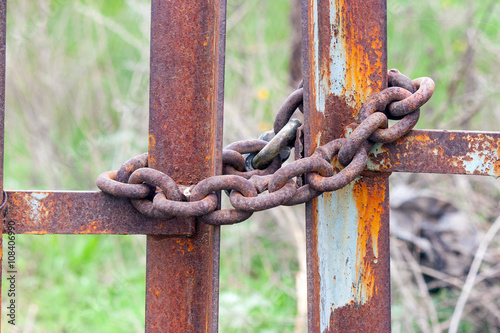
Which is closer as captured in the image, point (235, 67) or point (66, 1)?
point (235, 67)

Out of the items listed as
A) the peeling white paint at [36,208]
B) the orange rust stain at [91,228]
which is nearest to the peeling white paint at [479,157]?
the orange rust stain at [91,228]

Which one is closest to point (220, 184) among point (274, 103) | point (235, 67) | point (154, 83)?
point (154, 83)

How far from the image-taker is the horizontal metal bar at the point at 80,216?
0.95 m

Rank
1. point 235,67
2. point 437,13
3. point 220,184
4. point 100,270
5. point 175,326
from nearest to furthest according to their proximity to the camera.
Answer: point 220,184 → point 175,326 → point 100,270 → point 235,67 → point 437,13

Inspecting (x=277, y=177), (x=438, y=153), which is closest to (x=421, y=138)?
(x=438, y=153)

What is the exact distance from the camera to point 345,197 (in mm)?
983

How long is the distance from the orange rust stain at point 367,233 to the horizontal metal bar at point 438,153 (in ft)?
0.18

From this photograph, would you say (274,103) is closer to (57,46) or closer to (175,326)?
(57,46)

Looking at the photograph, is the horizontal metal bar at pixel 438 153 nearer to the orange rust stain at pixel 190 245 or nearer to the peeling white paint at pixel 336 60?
the peeling white paint at pixel 336 60

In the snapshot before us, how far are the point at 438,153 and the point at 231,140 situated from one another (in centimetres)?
270

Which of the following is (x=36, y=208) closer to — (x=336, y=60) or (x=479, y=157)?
(x=336, y=60)

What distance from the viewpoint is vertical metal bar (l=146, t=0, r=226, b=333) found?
0.94 m

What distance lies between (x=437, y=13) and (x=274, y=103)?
7.15ft

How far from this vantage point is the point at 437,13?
4812 millimetres
